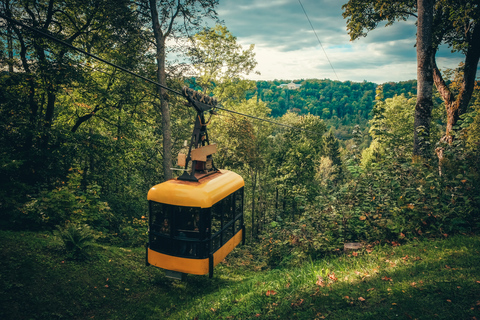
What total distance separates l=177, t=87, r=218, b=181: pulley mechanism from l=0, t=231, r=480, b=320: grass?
309 cm

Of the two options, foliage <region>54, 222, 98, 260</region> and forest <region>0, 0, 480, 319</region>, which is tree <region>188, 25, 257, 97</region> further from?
foliage <region>54, 222, 98, 260</region>

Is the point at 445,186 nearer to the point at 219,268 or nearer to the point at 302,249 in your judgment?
the point at 302,249

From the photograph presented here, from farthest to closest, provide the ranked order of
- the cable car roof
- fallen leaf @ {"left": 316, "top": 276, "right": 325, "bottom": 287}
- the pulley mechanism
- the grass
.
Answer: the pulley mechanism, the cable car roof, fallen leaf @ {"left": 316, "top": 276, "right": 325, "bottom": 287}, the grass

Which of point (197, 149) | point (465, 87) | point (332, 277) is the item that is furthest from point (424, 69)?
point (197, 149)

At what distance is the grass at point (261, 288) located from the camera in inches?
157

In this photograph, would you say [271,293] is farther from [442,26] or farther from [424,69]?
[442,26]

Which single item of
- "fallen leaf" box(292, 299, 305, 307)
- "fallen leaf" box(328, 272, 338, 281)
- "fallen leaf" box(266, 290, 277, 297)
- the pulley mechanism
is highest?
the pulley mechanism

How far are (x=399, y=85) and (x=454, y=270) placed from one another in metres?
78.2

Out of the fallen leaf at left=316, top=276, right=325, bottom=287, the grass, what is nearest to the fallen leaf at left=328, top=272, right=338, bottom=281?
the grass

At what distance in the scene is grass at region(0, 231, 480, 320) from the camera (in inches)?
157

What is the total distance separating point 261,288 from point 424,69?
8125mm

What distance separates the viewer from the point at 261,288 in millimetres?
6074

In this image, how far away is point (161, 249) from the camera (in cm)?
613

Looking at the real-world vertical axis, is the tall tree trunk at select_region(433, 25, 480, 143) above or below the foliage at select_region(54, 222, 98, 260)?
above
